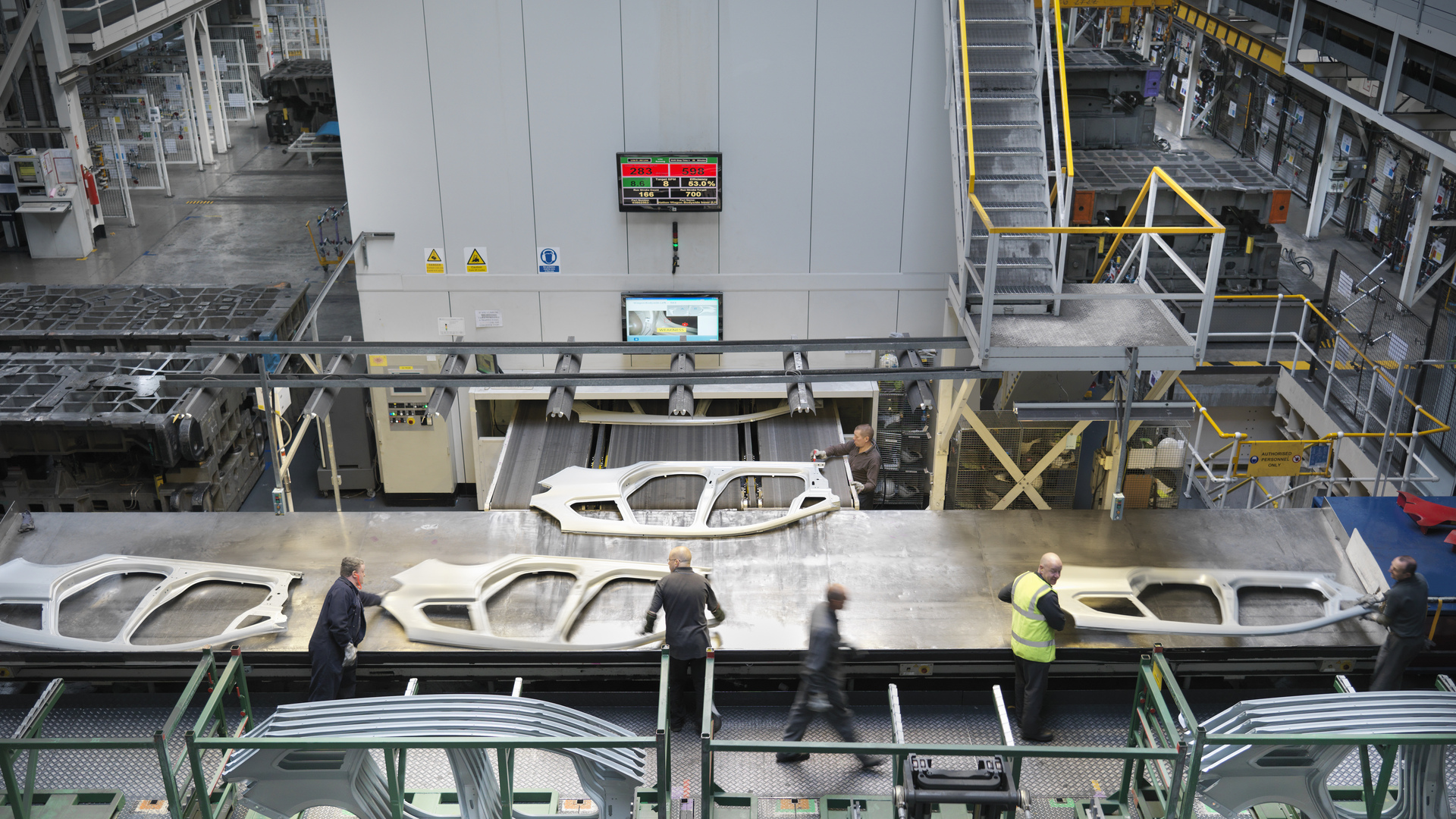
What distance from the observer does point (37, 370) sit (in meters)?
11.3

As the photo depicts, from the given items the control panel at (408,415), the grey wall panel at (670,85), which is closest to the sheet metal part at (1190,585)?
the grey wall panel at (670,85)

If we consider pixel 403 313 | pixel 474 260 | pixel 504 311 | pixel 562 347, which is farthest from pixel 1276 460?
pixel 403 313

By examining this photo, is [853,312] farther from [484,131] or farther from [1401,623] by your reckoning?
[1401,623]

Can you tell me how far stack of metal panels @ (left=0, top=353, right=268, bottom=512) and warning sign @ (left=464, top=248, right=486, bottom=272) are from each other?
2.73 metres

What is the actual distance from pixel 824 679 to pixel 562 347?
2.90m

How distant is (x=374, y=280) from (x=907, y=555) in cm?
642

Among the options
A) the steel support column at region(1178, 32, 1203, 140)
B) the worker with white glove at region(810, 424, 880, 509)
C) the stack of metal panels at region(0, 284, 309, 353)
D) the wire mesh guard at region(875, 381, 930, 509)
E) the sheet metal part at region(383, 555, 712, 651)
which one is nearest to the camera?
the sheet metal part at region(383, 555, 712, 651)

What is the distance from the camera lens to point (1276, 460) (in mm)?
10211

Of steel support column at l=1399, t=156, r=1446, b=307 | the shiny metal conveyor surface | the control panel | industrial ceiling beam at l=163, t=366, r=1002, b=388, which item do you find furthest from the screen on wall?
steel support column at l=1399, t=156, r=1446, b=307

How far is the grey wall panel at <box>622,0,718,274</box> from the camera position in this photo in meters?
10.0

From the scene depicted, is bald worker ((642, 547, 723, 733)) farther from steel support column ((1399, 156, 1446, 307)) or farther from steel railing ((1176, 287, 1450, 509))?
steel support column ((1399, 156, 1446, 307))

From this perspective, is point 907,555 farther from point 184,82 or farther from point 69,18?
point 184,82

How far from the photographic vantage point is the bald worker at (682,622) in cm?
639

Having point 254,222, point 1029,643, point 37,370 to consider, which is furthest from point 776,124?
point 254,222
